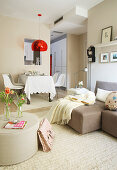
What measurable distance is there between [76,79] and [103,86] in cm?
351

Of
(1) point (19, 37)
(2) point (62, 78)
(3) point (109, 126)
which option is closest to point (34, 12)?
(1) point (19, 37)

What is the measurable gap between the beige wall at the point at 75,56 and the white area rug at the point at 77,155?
4284mm

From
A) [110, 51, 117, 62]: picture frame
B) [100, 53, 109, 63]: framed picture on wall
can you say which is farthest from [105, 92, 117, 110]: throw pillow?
[100, 53, 109, 63]: framed picture on wall

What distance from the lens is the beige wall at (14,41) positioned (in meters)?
4.89

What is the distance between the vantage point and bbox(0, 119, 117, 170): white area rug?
149 centimetres

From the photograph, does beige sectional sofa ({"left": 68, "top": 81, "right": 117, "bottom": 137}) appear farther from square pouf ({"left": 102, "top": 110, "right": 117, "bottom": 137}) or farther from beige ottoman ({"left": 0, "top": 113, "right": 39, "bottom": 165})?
beige ottoman ({"left": 0, "top": 113, "right": 39, "bottom": 165})

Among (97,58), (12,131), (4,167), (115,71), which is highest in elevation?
(97,58)

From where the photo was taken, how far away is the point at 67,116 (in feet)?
7.77

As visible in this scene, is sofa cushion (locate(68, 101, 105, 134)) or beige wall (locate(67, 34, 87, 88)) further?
beige wall (locate(67, 34, 87, 88))

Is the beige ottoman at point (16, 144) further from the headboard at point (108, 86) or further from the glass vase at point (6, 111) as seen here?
the headboard at point (108, 86)

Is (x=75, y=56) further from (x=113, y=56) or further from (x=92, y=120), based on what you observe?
(x=92, y=120)

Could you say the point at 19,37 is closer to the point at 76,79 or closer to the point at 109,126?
the point at 76,79

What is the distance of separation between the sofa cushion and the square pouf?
84 millimetres

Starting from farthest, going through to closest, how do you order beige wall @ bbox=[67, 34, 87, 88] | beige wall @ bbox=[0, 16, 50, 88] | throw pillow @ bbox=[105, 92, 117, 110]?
beige wall @ bbox=[67, 34, 87, 88], beige wall @ bbox=[0, 16, 50, 88], throw pillow @ bbox=[105, 92, 117, 110]
